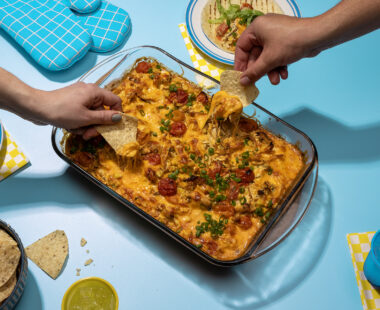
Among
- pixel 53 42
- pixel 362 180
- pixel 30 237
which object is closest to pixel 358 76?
pixel 362 180

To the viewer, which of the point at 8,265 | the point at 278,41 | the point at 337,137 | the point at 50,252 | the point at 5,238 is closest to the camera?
the point at 8,265

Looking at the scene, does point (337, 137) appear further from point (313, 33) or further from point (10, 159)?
point (10, 159)

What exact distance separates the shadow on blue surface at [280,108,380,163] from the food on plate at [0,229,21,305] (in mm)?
2153

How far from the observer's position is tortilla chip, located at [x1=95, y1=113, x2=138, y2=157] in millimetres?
2414

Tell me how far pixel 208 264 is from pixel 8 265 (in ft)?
3.96

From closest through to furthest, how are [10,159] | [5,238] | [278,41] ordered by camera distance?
[5,238], [278,41], [10,159]

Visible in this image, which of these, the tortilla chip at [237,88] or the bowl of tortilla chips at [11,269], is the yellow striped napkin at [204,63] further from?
the bowl of tortilla chips at [11,269]

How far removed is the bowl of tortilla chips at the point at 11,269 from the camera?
213 cm

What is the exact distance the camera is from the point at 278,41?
7.79 ft

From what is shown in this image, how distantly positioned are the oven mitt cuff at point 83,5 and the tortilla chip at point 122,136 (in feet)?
4.50

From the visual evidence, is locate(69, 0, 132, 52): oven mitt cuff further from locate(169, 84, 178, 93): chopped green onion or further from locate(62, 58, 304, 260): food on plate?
locate(169, 84, 178, 93): chopped green onion

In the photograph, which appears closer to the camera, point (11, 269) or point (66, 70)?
point (11, 269)

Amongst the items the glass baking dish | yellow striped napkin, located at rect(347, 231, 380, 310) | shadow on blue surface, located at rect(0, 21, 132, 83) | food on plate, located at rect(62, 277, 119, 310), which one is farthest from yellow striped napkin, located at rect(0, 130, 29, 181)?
yellow striped napkin, located at rect(347, 231, 380, 310)

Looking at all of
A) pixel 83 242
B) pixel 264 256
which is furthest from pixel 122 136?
pixel 264 256
